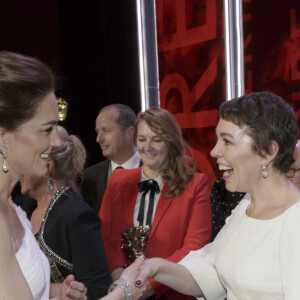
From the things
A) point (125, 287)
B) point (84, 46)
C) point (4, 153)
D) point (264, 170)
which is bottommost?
point (125, 287)

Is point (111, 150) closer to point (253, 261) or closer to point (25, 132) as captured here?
point (253, 261)

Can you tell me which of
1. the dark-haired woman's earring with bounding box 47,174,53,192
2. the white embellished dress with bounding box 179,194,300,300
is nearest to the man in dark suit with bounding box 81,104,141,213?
the dark-haired woman's earring with bounding box 47,174,53,192

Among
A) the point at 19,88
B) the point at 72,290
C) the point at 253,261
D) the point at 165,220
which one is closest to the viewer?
the point at 19,88

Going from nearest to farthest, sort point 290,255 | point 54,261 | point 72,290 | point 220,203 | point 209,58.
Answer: point 290,255
point 72,290
point 54,261
point 220,203
point 209,58

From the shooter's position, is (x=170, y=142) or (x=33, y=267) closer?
(x=33, y=267)

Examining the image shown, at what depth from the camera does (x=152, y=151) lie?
10.1 feet

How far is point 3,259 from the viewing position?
1.27 m

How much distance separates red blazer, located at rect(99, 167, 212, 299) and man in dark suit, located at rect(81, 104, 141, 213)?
44.9 inches

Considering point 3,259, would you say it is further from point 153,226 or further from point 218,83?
point 218,83

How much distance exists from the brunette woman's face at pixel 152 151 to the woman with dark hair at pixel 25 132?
1.45 metres

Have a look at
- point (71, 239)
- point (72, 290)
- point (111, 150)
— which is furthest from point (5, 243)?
point (111, 150)

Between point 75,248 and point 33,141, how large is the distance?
849 millimetres

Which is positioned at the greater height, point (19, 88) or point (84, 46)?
point (84, 46)

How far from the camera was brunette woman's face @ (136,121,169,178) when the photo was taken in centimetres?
307
